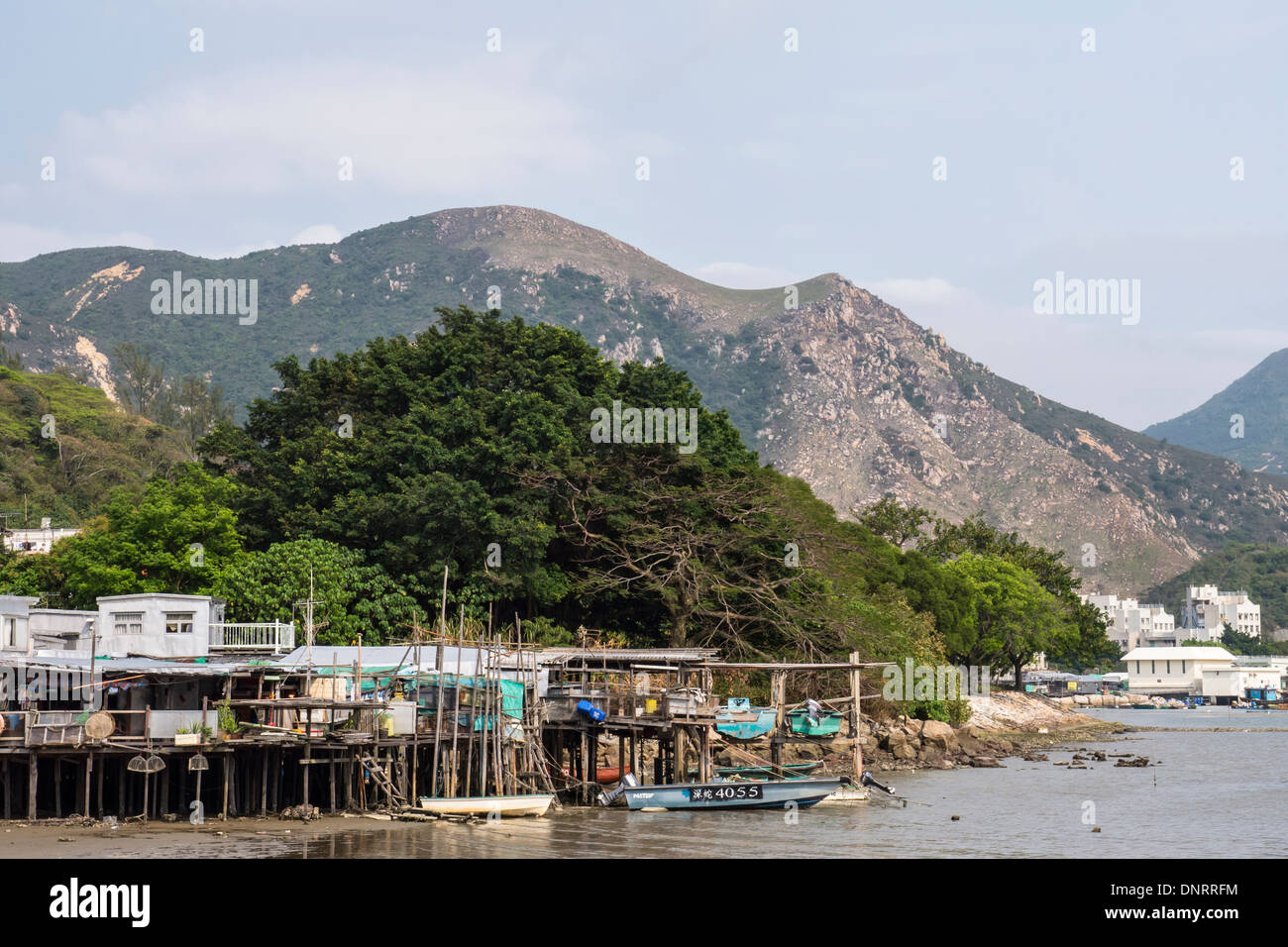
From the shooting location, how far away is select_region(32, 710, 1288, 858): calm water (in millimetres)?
31219

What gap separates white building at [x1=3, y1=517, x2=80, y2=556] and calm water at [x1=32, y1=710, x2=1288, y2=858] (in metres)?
51.1

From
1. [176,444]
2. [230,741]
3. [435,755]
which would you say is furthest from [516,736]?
[176,444]

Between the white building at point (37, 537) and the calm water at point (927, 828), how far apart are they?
51.1m

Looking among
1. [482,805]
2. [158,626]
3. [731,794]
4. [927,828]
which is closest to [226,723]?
[482,805]

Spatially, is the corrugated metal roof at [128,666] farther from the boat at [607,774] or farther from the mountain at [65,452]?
the mountain at [65,452]

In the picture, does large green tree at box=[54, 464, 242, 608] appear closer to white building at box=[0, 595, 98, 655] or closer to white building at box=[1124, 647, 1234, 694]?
white building at box=[0, 595, 98, 655]

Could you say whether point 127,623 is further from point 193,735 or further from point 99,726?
point 193,735

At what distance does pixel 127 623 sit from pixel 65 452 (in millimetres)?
73698

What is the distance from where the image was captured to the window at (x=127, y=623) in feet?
143

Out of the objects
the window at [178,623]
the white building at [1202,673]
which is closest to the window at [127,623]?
the window at [178,623]

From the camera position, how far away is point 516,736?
38375 millimetres

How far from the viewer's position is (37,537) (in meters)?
84.6

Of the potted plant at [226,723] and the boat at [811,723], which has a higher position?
the potted plant at [226,723]

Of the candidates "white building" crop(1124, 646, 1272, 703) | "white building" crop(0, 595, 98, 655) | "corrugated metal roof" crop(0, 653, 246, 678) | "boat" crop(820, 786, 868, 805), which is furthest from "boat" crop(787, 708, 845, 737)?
"white building" crop(1124, 646, 1272, 703)
